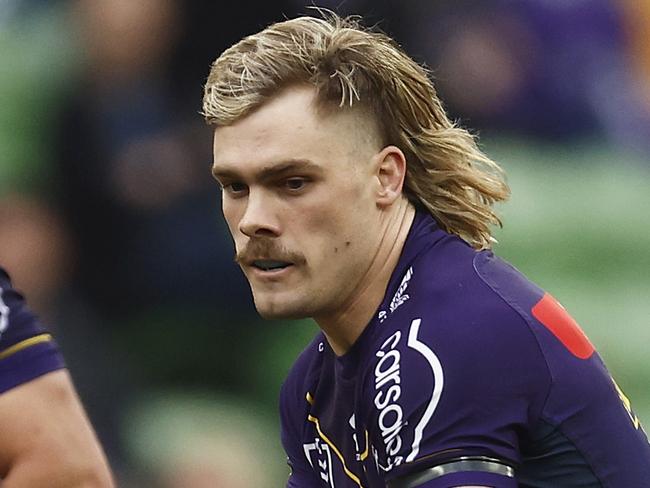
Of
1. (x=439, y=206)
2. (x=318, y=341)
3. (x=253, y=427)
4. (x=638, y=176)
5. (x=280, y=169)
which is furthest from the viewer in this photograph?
(x=638, y=176)

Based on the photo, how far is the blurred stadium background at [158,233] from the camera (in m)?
5.80

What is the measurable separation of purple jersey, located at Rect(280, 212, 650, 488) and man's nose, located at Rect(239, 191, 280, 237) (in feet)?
1.00

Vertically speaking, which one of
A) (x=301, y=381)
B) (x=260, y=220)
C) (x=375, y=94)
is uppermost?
(x=375, y=94)

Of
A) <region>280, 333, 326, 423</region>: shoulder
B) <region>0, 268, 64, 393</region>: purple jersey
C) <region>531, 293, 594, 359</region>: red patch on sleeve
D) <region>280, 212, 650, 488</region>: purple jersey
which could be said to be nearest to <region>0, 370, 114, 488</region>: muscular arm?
<region>0, 268, 64, 393</region>: purple jersey

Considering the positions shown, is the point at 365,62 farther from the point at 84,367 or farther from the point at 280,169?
the point at 84,367

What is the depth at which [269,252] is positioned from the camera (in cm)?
322

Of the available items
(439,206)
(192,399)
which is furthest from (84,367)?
(439,206)

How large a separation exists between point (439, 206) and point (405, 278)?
0.29 metres

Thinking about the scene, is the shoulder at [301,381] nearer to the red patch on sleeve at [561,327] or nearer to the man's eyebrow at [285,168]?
the man's eyebrow at [285,168]

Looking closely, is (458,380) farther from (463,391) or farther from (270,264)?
(270,264)

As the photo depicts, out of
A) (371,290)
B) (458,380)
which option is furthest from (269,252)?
(458,380)

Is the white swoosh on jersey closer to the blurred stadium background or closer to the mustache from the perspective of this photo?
the mustache

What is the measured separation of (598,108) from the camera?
24.1ft

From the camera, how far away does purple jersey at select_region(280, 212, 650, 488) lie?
2879mm
